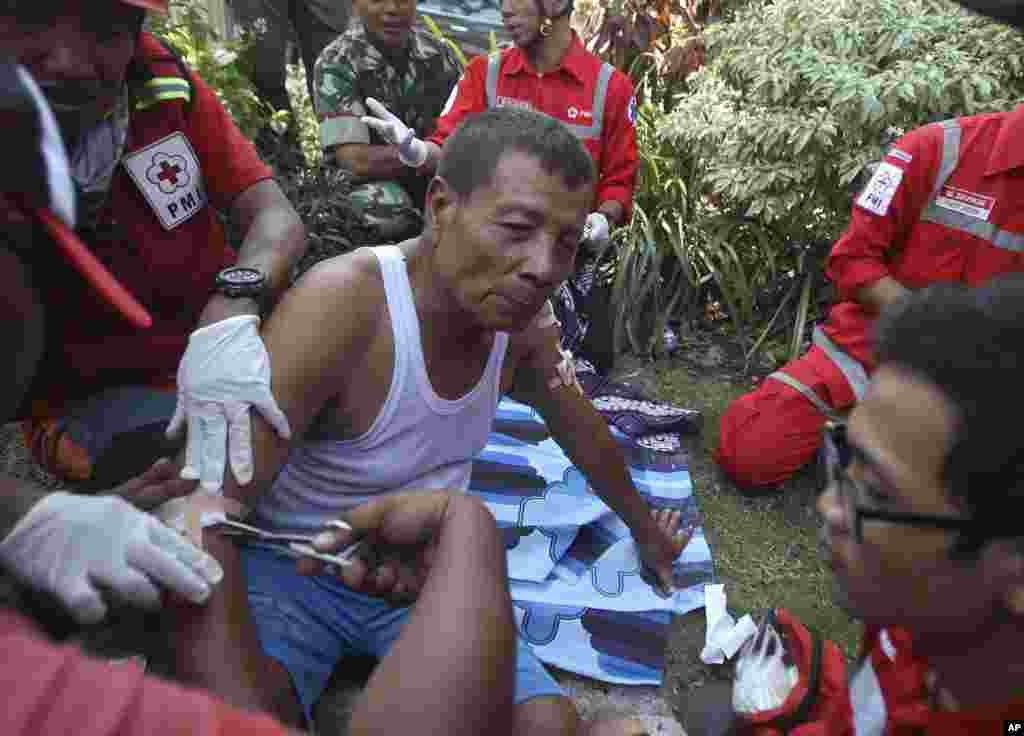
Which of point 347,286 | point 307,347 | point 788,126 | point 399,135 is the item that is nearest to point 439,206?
point 347,286

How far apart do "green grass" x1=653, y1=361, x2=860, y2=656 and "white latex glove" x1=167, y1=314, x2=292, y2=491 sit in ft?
6.20

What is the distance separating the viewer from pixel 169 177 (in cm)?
222

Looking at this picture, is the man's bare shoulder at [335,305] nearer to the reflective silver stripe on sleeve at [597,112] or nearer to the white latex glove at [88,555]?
the white latex glove at [88,555]

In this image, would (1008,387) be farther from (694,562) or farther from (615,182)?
(615,182)

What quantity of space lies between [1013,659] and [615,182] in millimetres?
3317

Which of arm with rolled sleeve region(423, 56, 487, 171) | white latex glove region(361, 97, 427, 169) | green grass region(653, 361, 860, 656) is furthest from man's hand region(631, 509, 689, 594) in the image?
arm with rolled sleeve region(423, 56, 487, 171)

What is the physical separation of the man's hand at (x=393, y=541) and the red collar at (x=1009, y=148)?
8.01 ft

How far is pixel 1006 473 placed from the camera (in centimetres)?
112

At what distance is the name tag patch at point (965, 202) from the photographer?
2990 mm

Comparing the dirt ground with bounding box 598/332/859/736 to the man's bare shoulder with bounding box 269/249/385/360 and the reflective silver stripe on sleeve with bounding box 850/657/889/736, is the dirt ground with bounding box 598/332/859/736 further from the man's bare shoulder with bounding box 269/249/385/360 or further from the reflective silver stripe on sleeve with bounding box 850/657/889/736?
the man's bare shoulder with bounding box 269/249/385/360

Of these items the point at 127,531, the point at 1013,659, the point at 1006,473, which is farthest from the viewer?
the point at 127,531

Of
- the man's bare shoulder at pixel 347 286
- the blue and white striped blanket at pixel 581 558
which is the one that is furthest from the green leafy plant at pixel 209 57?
the man's bare shoulder at pixel 347 286

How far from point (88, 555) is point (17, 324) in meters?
0.53

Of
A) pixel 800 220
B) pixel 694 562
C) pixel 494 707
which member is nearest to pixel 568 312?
pixel 800 220
